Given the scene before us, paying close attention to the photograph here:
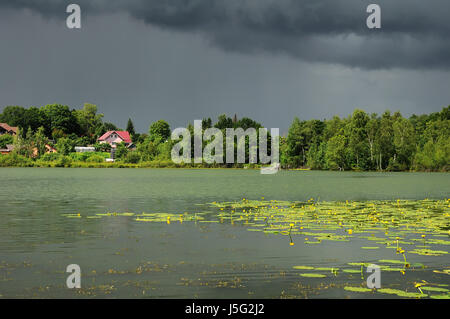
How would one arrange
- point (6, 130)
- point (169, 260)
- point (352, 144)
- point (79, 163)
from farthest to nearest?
point (6, 130), point (79, 163), point (352, 144), point (169, 260)

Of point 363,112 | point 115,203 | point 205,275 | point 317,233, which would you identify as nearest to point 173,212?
point 115,203

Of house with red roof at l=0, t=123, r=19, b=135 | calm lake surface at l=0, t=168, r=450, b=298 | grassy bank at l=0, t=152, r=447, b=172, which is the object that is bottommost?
calm lake surface at l=0, t=168, r=450, b=298

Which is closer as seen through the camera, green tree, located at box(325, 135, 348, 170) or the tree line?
the tree line

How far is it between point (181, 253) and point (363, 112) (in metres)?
107

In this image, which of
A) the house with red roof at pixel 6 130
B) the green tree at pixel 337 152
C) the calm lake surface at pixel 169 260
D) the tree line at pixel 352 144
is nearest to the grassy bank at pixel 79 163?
the tree line at pixel 352 144

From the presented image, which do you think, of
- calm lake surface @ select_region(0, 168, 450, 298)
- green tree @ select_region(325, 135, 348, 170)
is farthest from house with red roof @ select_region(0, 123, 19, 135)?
calm lake surface @ select_region(0, 168, 450, 298)

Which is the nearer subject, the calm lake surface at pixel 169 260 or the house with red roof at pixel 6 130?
the calm lake surface at pixel 169 260

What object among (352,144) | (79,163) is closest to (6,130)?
(79,163)

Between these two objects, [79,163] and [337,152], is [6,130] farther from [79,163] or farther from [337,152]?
[337,152]

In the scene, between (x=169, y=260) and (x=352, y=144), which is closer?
(x=169, y=260)

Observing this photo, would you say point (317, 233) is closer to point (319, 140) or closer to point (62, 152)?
point (319, 140)

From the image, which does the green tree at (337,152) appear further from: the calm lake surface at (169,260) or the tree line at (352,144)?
the calm lake surface at (169,260)

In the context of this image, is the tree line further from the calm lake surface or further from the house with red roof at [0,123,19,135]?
the calm lake surface

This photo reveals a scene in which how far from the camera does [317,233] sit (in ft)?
57.8
